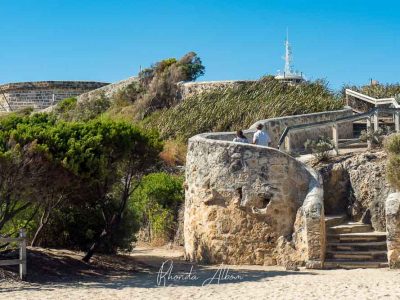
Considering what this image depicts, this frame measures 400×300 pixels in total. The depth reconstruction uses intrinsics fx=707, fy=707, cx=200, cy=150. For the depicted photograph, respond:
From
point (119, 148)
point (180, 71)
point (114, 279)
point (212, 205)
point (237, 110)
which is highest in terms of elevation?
point (180, 71)

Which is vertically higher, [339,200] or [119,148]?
[119,148]

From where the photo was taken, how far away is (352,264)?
13.9m

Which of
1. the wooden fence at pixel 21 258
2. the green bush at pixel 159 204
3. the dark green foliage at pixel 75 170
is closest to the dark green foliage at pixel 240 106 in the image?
the green bush at pixel 159 204

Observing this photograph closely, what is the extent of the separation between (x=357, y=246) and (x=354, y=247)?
0.21 ft

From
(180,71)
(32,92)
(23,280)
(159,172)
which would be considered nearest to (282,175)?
(23,280)

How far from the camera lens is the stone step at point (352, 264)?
13773mm

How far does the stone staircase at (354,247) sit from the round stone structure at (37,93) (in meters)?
29.2

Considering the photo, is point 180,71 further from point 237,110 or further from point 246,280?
point 246,280

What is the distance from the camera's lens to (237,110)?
26.2 m

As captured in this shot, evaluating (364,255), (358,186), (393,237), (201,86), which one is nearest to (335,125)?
(358,186)

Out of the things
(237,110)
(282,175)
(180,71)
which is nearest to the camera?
(282,175)

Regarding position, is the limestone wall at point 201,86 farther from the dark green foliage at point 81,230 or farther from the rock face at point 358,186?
Answer: the dark green foliage at point 81,230

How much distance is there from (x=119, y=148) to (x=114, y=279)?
2835mm

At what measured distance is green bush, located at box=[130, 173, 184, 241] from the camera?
20297 mm
